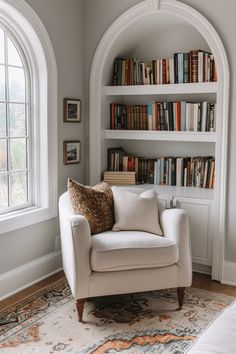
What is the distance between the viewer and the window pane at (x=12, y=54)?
3414 millimetres

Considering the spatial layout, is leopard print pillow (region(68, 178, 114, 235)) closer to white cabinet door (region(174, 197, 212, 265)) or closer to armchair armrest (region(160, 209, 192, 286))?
armchair armrest (region(160, 209, 192, 286))

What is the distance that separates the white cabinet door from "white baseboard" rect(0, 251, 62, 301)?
1211 millimetres

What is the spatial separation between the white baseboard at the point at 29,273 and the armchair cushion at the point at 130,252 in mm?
800

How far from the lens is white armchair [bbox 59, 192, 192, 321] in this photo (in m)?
2.86

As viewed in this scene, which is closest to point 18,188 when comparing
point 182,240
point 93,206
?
point 93,206

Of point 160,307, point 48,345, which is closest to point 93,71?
point 160,307

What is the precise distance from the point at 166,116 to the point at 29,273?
187 cm

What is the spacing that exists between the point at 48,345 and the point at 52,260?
1.26 metres

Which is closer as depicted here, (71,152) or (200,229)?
(200,229)

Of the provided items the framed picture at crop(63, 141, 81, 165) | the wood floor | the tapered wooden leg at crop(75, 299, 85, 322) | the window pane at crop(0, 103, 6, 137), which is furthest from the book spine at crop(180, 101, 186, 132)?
the tapered wooden leg at crop(75, 299, 85, 322)

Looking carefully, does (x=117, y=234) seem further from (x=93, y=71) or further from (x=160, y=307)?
(x=93, y=71)

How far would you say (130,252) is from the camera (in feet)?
9.54

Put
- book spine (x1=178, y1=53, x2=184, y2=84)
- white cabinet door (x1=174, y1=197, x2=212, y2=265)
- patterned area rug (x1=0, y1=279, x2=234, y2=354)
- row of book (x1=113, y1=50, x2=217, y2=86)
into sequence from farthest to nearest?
1. book spine (x1=178, y1=53, x2=184, y2=84)
2. row of book (x1=113, y1=50, x2=217, y2=86)
3. white cabinet door (x1=174, y1=197, x2=212, y2=265)
4. patterned area rug (x1=0, y1=279, x2=234, y2=354)

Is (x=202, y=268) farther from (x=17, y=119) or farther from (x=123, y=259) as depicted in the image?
(x=17, y=119)
